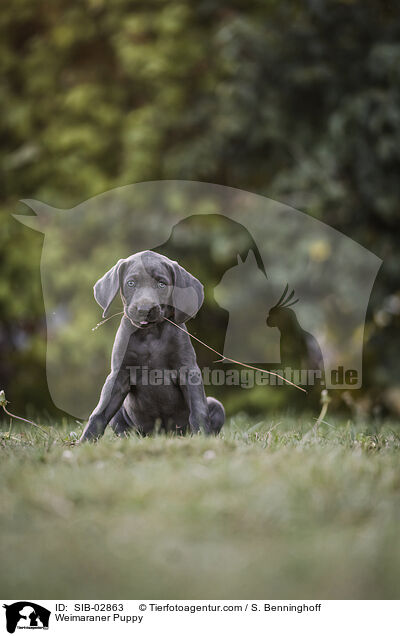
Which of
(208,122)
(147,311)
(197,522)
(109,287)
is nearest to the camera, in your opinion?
(197,522)

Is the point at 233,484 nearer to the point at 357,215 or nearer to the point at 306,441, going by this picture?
the point at 306,441

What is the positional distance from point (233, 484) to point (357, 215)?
561cm

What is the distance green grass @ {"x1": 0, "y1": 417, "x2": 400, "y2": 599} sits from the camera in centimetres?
176

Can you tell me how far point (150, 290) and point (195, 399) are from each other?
0.64 metres

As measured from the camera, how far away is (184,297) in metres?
3.23

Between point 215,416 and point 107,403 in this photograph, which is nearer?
point 107,403

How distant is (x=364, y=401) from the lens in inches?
285

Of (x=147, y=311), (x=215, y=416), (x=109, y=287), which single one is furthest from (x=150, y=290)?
(x=215, y=416)

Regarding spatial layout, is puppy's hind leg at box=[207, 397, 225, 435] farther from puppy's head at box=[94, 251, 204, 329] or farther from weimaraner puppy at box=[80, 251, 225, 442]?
puppy's head at box=[94, 251, 204, 329]

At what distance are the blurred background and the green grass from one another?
4.01m
